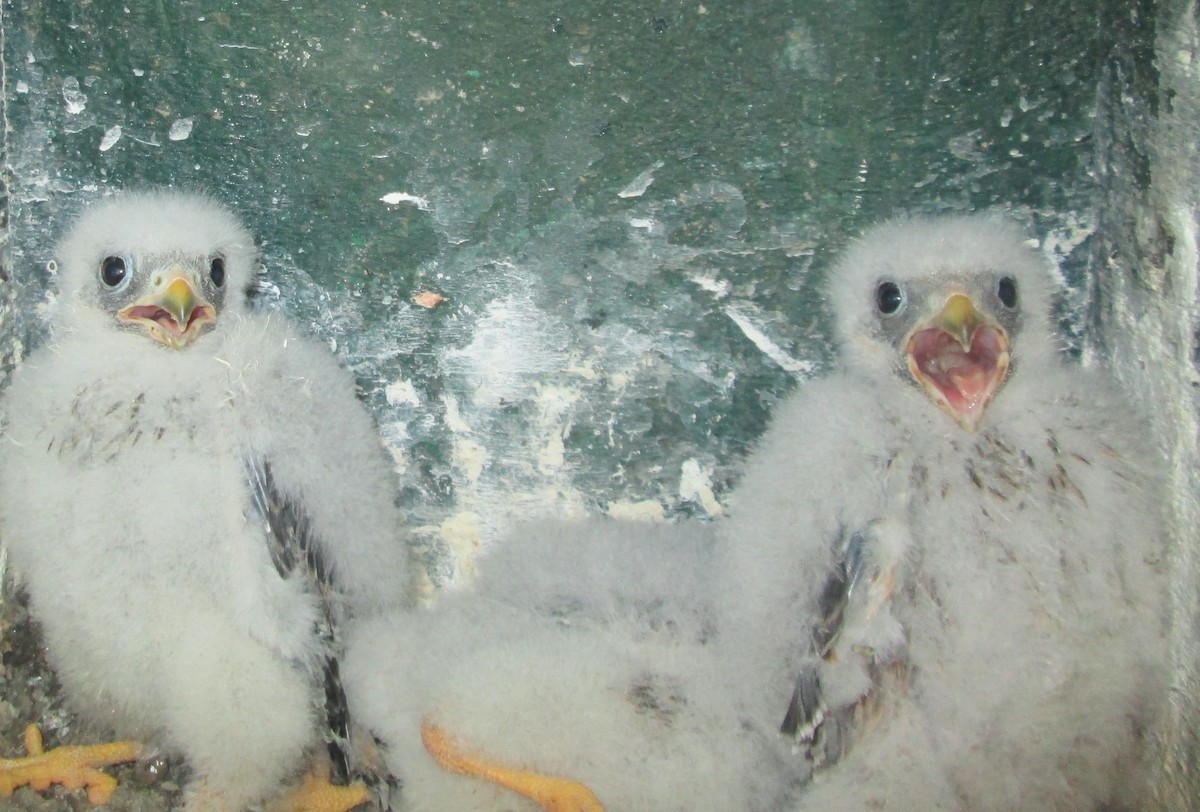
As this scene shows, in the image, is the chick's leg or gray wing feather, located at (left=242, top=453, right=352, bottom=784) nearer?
gray wing feather, located at (left=242, top=453, right=352, bottom=784)

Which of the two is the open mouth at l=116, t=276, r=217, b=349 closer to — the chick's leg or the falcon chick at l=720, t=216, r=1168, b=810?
the chick's leg

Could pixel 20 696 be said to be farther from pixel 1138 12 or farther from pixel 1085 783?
pixel 1138 12

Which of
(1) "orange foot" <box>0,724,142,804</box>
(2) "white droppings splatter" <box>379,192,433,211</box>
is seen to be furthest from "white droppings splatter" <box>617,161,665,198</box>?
(1) "orange foot" <box>0,724,142,804</box>

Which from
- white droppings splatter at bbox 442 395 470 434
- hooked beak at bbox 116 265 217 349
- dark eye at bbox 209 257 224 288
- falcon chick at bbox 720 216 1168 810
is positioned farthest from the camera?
white droppings splatter at bbox 442 395 470 434

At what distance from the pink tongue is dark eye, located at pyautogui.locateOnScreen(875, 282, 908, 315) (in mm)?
203

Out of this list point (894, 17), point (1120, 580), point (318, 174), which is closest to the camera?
point (1120, 580)

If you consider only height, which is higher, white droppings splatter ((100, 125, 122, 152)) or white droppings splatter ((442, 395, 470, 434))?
white droppings splatter ((100, 125, 122, 152))

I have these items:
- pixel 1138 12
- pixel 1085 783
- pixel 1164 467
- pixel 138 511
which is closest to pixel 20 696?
pixel 138 511

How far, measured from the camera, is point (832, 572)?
73.4 inches

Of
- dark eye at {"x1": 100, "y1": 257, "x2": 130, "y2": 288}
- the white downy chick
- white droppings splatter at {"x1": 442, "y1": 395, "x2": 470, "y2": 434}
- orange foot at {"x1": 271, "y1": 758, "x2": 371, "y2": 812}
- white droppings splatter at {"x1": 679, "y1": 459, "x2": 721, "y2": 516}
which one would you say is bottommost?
orange foot at {"x1": 271, "y1": 758, "x2": 371, "y2": 812}

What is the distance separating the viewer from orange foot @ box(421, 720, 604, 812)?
6.34ft

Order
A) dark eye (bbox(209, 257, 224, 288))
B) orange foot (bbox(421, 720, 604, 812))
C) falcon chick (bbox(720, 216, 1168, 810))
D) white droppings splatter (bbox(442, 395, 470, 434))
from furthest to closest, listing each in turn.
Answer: white droppings splatter (bbox(442, 395, 470, 434)), dark eye (bbox(209, 257, 224, 288)), orange foot (bbox(421, 720, 604, 812)), falcon chick (bbox(720, 216, 1168, 810))

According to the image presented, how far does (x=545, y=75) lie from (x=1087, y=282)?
1173mm

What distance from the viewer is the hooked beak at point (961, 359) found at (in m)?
1.82
